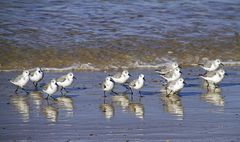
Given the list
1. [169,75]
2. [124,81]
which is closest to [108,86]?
[124,81]

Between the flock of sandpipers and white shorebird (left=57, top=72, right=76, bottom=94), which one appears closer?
the flock of sandpipers

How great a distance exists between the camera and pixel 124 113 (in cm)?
1388

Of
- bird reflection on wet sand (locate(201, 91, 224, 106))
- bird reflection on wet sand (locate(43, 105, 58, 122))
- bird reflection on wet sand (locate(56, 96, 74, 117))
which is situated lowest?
bird reflection on wet sand (locate(201, 91, 224, 106))

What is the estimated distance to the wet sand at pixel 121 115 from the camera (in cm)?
1181

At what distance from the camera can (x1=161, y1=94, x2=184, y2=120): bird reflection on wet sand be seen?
13.9 meters

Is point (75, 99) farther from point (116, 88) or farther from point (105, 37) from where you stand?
point (105, 37)

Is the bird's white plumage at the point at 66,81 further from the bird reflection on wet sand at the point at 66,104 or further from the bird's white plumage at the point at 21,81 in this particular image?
the bird's white plumage at the point at 21,81

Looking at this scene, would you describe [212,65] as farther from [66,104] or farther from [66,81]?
[66,104]

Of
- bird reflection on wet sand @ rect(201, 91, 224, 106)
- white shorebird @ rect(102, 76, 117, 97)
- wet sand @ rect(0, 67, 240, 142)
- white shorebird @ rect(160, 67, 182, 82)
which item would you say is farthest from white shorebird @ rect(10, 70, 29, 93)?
bird reflection on wet sand @ rect(201, 91, 224, 106)

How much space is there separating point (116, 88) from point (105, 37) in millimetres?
5488

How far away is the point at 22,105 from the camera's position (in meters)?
14.8

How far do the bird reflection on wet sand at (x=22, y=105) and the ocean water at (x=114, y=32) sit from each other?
3.95 m

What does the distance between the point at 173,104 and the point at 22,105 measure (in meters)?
→ 3.07

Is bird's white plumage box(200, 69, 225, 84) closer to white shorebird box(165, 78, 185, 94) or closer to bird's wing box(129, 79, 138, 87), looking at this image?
white shorebird box(165, 78, 185, 94)
